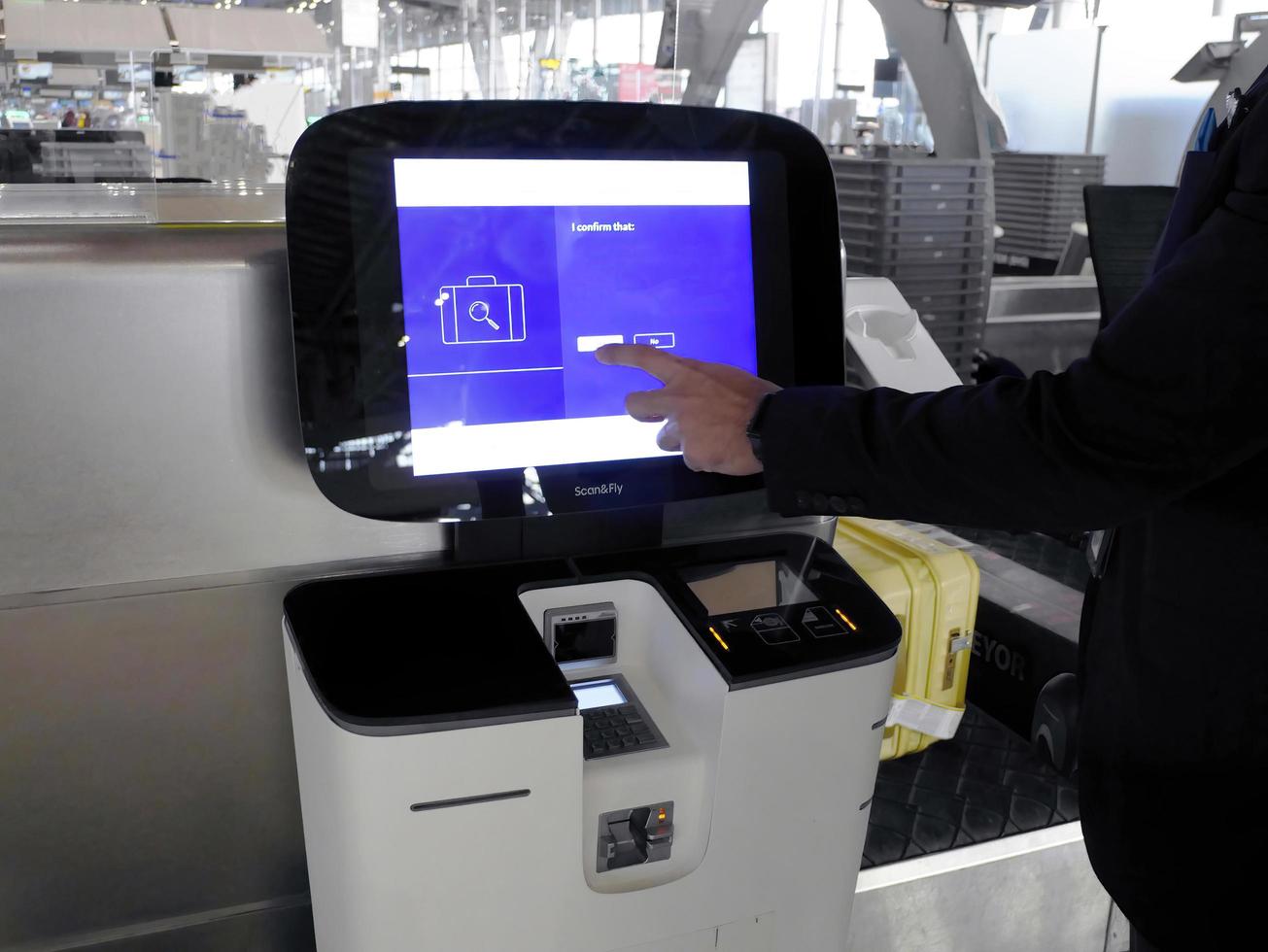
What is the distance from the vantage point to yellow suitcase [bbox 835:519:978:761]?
1560 mm

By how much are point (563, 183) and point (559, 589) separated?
0.40 m

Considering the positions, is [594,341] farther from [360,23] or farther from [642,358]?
[360,23]

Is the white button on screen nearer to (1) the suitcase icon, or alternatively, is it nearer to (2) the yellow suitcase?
(1) the suitcase icon

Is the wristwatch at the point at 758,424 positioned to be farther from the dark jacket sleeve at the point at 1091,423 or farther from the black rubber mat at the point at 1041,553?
the black rubber mat at the point at 1041,553

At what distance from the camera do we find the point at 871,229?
127 inches

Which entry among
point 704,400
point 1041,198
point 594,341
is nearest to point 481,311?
point 594,341

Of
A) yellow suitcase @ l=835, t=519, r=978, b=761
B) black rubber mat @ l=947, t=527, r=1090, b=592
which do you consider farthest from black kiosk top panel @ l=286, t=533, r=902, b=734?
black rubber mat @ l=947, t=527, r=1090, b=592

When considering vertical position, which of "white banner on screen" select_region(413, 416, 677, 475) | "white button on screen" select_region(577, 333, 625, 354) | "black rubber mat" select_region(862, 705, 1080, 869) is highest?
"white button on screen" select_region(577, 333, 625, 354)

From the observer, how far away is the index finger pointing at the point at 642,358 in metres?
0.98

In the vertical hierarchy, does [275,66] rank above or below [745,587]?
above

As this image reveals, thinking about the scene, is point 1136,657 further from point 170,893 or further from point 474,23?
point 474,23

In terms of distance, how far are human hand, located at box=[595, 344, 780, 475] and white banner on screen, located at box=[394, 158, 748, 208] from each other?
0.60 feet

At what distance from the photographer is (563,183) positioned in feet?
3.48

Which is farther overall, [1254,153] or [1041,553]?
[1041,553]
